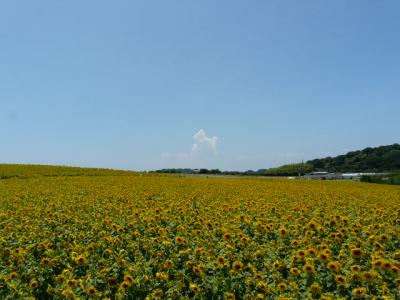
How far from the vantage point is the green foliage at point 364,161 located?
107 metres

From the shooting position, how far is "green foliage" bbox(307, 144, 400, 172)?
107 meters

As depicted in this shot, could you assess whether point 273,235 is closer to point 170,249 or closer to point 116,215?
point 170,249

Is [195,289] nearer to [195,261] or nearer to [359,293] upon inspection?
[195,261]

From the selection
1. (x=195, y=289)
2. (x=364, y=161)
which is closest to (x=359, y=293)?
(x=195, y=289)

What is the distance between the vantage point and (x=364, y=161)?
116438 mm

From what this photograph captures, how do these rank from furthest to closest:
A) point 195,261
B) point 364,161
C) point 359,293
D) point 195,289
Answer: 1. point 364,161
2. point 195,261
3. point 195,289
4. point 359,293

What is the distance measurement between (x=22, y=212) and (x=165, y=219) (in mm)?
3775

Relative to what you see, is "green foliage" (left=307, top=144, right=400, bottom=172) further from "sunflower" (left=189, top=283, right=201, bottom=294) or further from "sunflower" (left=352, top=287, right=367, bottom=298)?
"sunflower" (left=189, top=283, right=201, bottom=294)

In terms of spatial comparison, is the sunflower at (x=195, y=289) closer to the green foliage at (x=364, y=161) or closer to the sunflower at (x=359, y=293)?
the sunflower at (x=359, y=293)

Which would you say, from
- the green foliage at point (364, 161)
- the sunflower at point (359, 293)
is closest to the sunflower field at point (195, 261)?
the sunflower at point (359, 293)

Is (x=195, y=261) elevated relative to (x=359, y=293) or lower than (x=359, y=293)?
elevated

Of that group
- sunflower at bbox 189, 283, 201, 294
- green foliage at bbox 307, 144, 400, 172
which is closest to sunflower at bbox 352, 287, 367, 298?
sunflower at bbox 189, 283, 201, 294

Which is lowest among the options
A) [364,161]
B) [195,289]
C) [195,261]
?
[195,289]

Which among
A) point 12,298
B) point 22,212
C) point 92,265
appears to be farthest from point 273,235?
point 22,212
